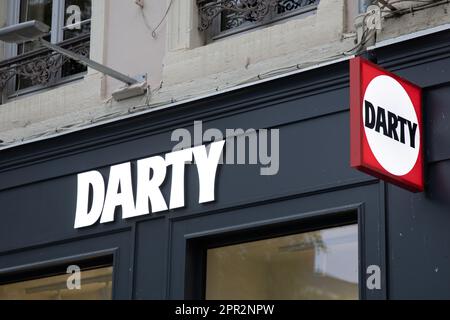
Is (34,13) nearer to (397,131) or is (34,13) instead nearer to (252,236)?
(252,236)

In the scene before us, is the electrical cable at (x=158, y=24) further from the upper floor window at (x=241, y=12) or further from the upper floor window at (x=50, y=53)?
the upper floor window at (x=50, y=53)

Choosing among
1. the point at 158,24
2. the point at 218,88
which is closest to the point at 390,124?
the point at 218,88

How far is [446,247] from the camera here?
985cm

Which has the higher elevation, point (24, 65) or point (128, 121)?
point (24, 65)

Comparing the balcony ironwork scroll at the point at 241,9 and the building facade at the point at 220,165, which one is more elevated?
the balcony ironwork scroll at the point at 241,9

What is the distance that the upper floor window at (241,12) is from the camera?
1174 centimetres

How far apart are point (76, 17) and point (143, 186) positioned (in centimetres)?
251

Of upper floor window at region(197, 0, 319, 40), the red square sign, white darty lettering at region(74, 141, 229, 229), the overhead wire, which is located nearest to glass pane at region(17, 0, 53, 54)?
the overhead wire

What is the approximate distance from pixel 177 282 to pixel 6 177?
2.66m

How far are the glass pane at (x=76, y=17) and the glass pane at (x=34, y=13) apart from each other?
0.97 feet

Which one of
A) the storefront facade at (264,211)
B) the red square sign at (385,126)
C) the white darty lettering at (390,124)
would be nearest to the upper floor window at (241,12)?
the storefront facade at (264,211)

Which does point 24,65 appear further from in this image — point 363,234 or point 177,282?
point 363,234

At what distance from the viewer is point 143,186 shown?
11930 mm
